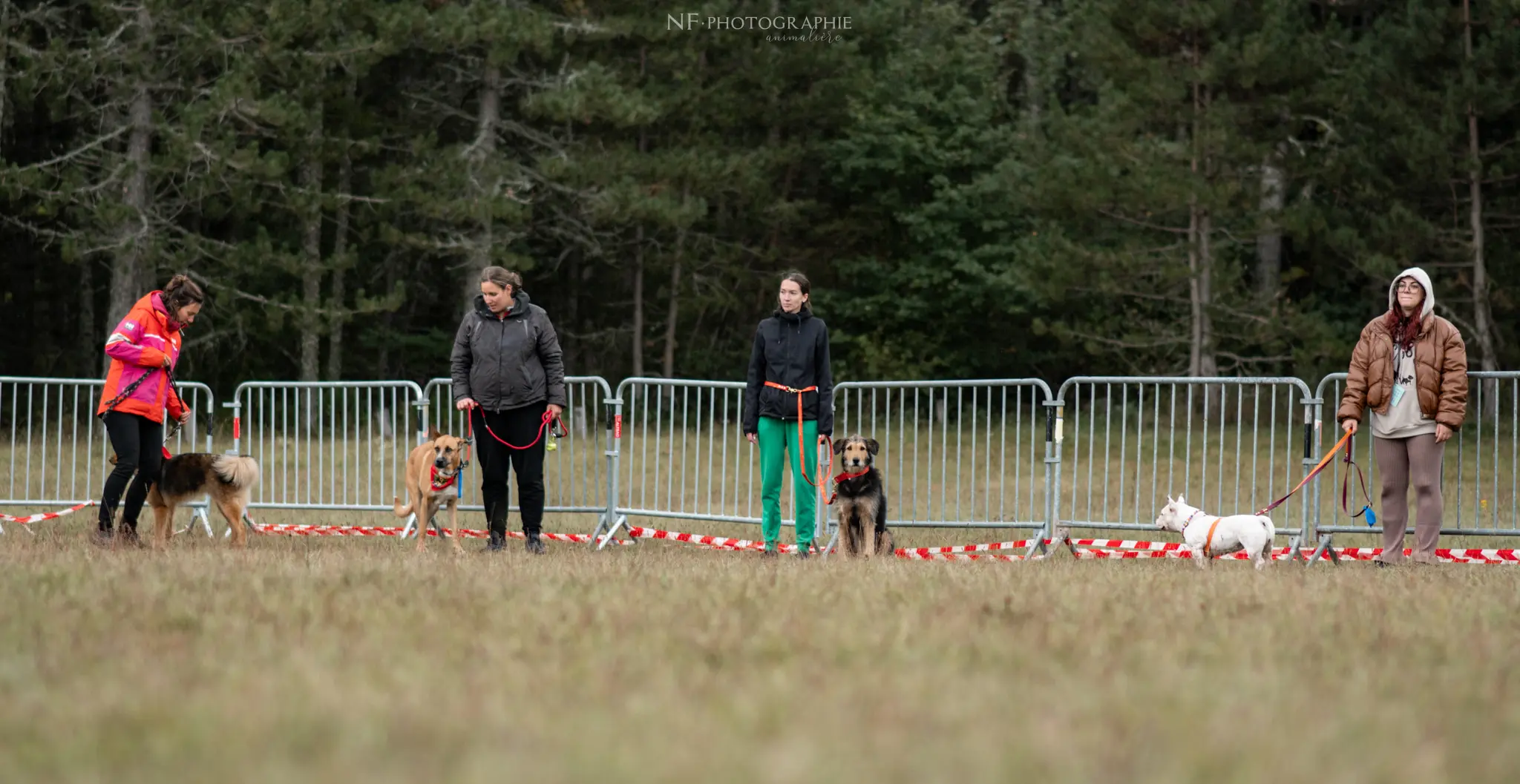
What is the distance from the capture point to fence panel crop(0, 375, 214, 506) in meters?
14.2

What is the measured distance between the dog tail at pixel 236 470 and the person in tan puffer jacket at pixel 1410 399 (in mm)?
7785

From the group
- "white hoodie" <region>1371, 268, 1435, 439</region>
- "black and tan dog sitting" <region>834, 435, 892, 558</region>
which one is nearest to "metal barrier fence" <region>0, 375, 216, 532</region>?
"black and tan dog sitting" <region>834, 435, 892, 558</region>

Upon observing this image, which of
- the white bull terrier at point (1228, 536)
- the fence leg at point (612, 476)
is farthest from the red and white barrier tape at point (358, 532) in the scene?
the white bull terrier at point (1228, 536)

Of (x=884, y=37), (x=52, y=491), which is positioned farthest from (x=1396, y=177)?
(x=52, y=491)

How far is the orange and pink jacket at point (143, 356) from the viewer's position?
10.1 meters

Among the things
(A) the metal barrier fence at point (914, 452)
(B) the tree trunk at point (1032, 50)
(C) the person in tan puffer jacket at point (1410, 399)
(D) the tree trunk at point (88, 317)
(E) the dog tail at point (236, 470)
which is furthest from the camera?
(B) the tree trunk at point (1032, 50)

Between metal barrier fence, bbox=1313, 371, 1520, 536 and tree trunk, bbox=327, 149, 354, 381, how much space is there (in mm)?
17809

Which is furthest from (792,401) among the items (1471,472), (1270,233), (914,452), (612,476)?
(1270,233)

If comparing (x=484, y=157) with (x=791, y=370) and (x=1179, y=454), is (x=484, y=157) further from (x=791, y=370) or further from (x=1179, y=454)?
(x=791, y=370)

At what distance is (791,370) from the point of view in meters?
10.9

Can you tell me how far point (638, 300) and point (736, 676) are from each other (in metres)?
30.0

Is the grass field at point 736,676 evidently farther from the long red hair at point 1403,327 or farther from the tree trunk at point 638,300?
the tree trunk at point 638,300

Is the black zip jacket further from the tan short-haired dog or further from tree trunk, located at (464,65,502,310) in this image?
tree trunk, located at (464,65,502,310)

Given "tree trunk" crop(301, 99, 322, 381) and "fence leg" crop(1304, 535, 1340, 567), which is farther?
"tree trunk" crop(301, 99, 322, 381)
